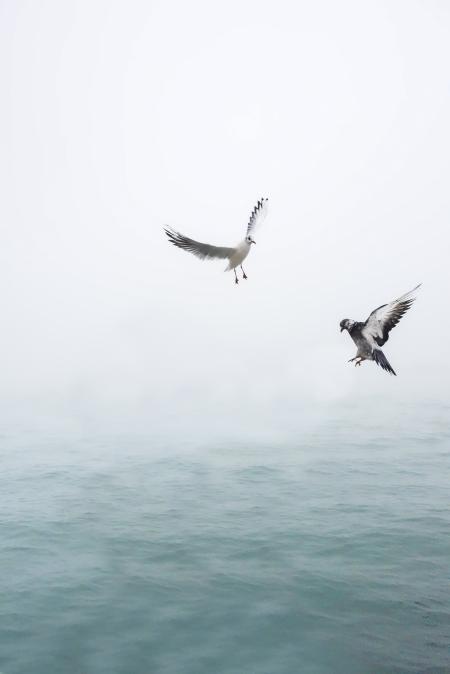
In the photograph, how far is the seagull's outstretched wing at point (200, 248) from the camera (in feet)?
44.0

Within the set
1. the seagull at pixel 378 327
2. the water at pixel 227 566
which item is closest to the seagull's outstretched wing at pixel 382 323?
the seagull at pixel 378 327

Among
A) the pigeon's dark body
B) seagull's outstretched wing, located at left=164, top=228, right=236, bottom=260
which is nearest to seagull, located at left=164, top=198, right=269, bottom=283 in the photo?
seagull's outstretched wing, located at left=164, top=228, right=236, bottom=260

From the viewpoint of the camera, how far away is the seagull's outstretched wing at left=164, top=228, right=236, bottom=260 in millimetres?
13414

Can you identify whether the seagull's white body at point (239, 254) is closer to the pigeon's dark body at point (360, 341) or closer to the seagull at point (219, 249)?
the seagull at point (219, 249)

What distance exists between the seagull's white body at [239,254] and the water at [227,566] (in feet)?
48.3

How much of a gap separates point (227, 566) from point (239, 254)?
764 inches

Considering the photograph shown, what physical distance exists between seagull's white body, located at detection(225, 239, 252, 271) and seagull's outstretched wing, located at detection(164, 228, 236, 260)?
0.33ft

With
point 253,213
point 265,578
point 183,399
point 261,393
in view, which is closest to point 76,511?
point 265,578

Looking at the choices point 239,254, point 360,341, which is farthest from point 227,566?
point 360,341

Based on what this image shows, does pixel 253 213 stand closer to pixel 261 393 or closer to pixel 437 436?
pixel 437 436

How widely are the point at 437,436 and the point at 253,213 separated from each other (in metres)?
47.4

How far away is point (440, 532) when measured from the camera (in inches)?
1245

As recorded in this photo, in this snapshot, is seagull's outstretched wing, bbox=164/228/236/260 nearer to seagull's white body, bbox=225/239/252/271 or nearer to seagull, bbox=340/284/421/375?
seagull's white body, bbox=225/239/252/271

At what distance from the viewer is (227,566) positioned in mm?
28344
